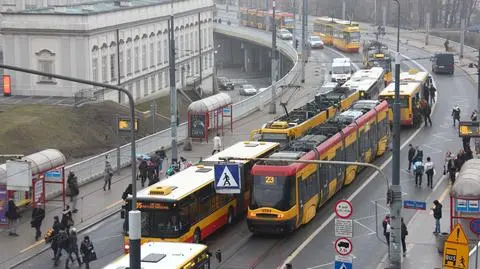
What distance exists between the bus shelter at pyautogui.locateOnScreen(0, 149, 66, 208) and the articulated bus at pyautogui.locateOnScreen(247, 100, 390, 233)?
329 inches

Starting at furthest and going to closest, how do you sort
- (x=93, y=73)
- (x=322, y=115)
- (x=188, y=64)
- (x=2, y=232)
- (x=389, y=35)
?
1. (x=389, y=35)
2. (x=188, y=64)
3. (x=93, y=73)
4. (x=322, y=115)
5. (x=2, y=232)

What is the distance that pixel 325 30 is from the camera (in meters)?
115

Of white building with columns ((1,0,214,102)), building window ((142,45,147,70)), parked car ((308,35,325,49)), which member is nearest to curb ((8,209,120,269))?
white building with columns ((1,0,214,102))

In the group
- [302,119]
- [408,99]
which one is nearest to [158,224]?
[302,119]

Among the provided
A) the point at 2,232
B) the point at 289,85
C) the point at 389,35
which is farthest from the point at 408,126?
the point at 389,35

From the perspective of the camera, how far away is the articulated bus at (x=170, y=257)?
2378 centimetres

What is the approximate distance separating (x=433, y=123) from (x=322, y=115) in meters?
12.5

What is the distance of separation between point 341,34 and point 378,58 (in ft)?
78.7

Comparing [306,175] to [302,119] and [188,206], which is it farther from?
[302,119]

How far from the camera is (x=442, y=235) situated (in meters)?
30.7

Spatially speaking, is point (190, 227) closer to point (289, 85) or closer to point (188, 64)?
point (289, 85)

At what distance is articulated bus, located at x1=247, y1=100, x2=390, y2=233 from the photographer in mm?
32500

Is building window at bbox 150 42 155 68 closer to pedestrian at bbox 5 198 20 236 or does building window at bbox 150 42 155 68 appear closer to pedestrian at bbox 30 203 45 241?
pedestrian at bbox 5 198 20 236

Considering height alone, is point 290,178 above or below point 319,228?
above
